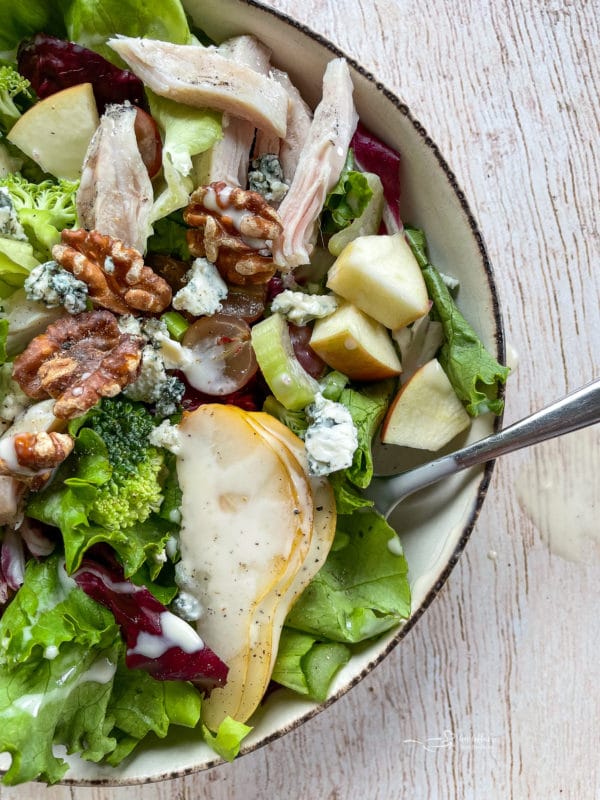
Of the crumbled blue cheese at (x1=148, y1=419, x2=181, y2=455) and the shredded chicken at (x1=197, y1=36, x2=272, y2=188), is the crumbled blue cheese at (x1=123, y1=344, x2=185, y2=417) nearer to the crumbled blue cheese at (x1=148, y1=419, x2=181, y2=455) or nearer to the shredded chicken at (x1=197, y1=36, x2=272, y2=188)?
the crumbled blue cheese at (x1=148, y1=419, x2=181, y2=455)

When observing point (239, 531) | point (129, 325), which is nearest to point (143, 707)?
point (239, 531)

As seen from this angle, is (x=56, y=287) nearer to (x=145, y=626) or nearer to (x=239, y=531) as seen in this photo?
(x=239, y=531)

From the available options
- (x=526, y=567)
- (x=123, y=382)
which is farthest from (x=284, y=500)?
(x=526, y=567)

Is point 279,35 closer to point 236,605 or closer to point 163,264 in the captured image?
point 163,264

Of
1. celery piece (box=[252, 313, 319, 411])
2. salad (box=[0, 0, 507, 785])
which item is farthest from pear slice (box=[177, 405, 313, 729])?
celery piece (box=[252, 313, 319, 411])

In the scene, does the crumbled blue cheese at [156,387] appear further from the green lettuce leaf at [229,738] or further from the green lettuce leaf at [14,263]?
the green lettuce leaf at [229,738]
